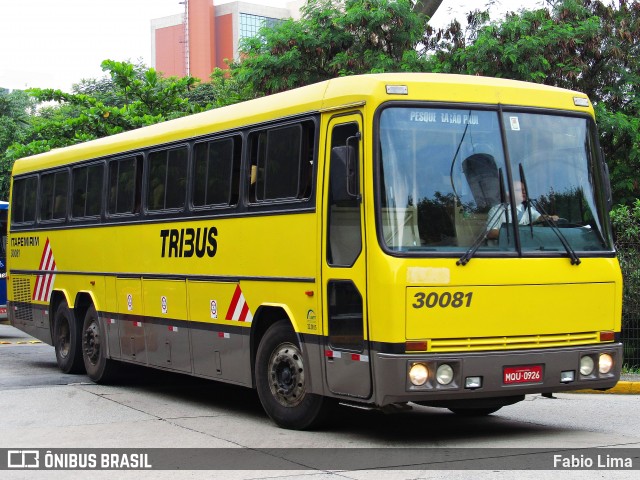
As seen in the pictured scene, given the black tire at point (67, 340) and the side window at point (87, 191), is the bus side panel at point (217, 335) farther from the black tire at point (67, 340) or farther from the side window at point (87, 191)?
the black tire at point (67, 340)

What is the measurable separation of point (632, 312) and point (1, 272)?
56.7 feet

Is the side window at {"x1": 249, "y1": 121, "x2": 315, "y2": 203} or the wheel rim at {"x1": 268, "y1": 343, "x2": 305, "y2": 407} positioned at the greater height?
the side window at {"x1": 249, "y1": 121, "x2": 315, "y2": 203}

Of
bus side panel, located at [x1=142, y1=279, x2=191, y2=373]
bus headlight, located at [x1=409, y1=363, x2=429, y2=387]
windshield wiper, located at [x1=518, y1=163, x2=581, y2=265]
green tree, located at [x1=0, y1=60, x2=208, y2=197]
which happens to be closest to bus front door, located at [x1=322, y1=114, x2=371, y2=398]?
bus headlight, located at [x1=409, y1=363, x2=429, y2=387]

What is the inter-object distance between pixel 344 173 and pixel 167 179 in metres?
4.32

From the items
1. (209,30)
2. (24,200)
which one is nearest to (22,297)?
(24,200)

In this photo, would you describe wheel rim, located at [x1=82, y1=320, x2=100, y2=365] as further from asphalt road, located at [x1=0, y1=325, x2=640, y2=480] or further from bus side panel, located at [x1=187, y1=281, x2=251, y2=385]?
bus side panel, located at [x1=187, y1=281, x2=251, y2=385]

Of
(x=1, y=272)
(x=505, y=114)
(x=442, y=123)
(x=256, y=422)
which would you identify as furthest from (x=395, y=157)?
(x=1, y=272)

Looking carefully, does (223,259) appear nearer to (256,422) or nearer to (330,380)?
(256,422)

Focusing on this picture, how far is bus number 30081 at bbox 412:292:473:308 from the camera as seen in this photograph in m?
9.20

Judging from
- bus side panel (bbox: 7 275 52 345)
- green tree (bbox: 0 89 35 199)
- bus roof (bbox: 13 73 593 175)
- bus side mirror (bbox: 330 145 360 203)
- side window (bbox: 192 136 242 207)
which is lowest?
bus side panel (bbox: 7 275 52 345)

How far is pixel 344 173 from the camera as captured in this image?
9.62m

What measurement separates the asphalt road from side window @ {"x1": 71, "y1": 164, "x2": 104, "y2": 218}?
8.33 ft

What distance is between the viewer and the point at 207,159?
1245 centimetres

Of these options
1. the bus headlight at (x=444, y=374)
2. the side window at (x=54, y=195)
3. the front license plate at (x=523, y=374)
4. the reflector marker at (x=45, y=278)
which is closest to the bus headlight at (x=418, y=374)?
the bus headlight at (x=444, y=374)
